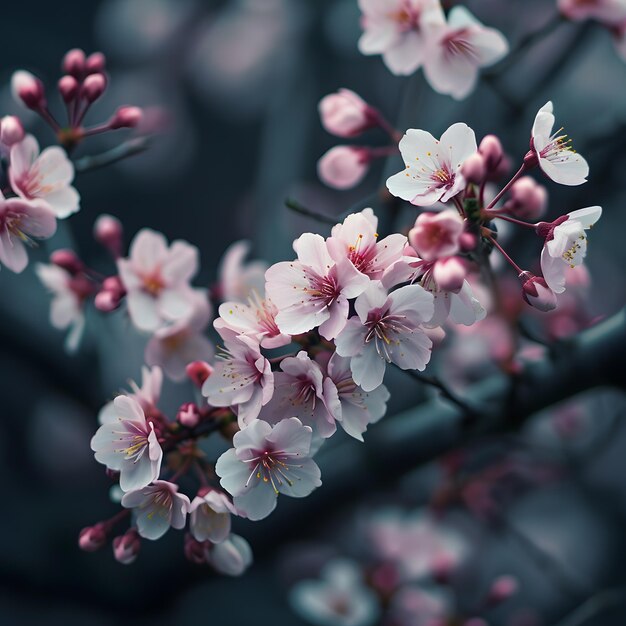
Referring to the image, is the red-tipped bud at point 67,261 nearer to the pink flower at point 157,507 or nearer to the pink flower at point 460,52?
the pink flower at point 157,507

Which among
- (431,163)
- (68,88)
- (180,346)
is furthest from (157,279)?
(431,163)

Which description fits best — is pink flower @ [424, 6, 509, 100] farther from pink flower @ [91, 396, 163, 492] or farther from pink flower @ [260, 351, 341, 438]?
pink flower @ [91, 396, 163, 492]

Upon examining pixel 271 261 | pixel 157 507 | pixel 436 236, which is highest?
→ pixel 436 236

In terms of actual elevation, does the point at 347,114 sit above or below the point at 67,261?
above

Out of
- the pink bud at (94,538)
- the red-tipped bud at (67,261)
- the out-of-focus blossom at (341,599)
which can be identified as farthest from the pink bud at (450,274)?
the out-of-focus blossom at (341,599)

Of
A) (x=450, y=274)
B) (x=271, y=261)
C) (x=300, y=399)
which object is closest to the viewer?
(x=450, y=274)

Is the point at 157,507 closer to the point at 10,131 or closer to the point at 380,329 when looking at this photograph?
the point at 380,329

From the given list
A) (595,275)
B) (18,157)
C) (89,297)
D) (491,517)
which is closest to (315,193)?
(595,275)
